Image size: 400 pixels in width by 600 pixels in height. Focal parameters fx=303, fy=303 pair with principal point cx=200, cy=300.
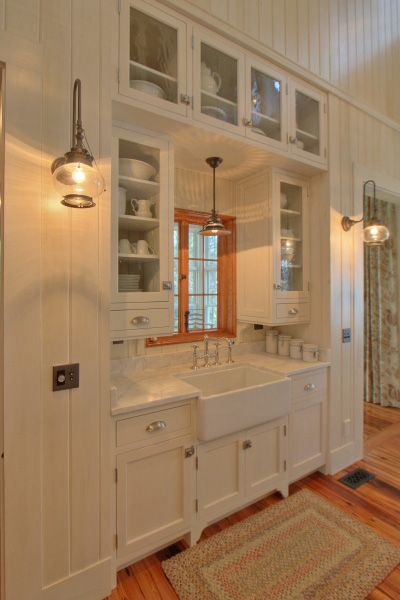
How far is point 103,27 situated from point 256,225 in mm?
1506

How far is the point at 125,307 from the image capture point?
5.39 ft

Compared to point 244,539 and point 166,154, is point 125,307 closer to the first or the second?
point 166,154

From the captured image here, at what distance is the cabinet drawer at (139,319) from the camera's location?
5.31ft

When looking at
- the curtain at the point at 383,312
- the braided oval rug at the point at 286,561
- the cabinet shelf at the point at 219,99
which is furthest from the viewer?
the curtain at the point at 383,312

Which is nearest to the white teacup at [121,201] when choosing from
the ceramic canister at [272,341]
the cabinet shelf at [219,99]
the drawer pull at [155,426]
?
the cabinet shelf at [219,99]

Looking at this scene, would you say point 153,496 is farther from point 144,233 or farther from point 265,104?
point 265,104

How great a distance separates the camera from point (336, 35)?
2398mm

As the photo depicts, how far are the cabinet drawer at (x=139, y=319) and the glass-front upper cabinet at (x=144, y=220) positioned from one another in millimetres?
65

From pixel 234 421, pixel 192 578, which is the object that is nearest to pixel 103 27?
pixel 234 421

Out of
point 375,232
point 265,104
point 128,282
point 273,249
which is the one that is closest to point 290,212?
point 273,249

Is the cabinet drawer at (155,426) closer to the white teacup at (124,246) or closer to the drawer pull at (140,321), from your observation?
the drawer pull at (140,321)

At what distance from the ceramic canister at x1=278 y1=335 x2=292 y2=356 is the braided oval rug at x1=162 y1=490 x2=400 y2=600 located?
3.65 ft

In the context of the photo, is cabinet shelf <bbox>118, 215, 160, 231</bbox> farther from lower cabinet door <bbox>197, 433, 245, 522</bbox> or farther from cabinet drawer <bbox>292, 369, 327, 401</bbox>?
cabinet drawer <bbox>292, 369, 327, 401</bbox>

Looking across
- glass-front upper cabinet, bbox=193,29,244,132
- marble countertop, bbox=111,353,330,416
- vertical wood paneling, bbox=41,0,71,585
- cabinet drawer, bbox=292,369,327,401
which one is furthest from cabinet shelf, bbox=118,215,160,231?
cabinet drawer, bbox=292,369,327,401
